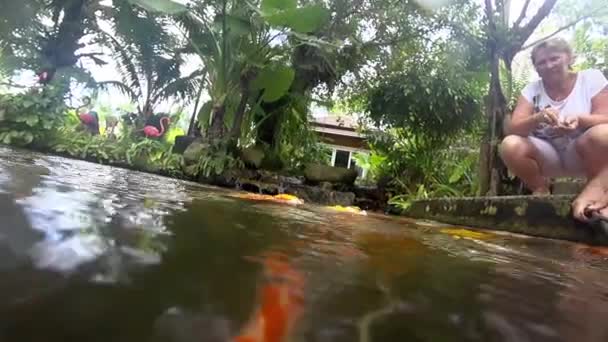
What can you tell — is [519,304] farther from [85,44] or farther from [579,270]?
[85,44]

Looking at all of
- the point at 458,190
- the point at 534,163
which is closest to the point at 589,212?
the point at 534,163

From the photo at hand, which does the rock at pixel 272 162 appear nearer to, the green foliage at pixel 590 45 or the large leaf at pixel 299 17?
the large leaf at pixel 299 17

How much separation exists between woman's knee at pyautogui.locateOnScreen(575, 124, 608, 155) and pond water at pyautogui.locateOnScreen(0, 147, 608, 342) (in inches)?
63.6

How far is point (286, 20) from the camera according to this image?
5.34 meters

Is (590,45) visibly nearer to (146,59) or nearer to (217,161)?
(217,161)

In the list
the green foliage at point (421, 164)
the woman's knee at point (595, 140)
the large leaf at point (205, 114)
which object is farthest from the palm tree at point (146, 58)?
the woman's knee at point (595, 140)

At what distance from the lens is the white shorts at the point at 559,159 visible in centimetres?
263

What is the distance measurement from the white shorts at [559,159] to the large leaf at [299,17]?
325 centimetres

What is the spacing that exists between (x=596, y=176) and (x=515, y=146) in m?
0.49

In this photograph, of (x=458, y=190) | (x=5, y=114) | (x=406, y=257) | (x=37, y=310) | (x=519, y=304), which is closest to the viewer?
(x=37, y=310)

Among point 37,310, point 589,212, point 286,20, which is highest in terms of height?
point 286,20

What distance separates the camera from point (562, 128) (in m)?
2.52

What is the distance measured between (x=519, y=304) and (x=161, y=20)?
9050mm

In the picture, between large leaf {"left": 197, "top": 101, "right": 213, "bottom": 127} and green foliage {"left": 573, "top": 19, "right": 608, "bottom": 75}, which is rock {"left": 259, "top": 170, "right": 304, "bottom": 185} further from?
green foliage {"left": 573, "top": 19, "right": 608, "bottom": 75}
